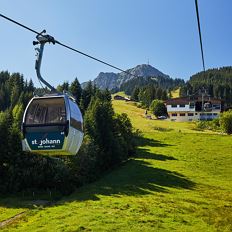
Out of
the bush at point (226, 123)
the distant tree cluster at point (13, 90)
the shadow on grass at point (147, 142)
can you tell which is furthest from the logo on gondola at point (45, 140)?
the distant tree cluster at point (13, 90)

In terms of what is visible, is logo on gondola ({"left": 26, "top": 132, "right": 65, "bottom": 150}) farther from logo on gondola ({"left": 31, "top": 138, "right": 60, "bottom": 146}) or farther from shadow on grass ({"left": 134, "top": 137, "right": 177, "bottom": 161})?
shadow on grass ({"left": 134, "top": 137, "right": 177, "bottom": 161})

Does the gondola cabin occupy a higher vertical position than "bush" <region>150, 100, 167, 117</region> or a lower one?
lower

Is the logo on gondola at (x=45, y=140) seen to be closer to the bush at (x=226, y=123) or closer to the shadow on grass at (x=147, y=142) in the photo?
the shadow on grass at (x=147, y=142)

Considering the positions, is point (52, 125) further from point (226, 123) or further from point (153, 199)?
point (226, 123)

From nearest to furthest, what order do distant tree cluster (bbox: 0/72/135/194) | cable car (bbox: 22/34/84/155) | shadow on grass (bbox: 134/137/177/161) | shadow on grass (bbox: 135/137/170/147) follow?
1. cable car (bbox: 22/34/84/155)
2. distant tree cluster (bbox: 0/72/135/194)
3. shadow on grass (bbox: 134/137/177/161)
4. shadow on grass (bbox: 135/137/170/147)

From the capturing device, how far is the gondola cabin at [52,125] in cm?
1380

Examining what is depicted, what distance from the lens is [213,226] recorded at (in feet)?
136

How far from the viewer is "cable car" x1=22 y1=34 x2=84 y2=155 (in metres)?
13.8

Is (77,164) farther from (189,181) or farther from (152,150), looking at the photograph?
(152,150)

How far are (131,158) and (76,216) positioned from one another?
43513mm

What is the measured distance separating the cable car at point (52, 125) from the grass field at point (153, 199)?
24.4m

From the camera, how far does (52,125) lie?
1401 centimetres

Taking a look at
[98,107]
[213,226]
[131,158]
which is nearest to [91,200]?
[213,226]

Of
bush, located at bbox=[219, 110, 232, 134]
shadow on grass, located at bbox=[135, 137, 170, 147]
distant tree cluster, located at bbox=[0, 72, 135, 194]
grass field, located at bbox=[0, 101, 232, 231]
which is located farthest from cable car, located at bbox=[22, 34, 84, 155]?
bush, located at bbox=[219, 110, 232, 134]
